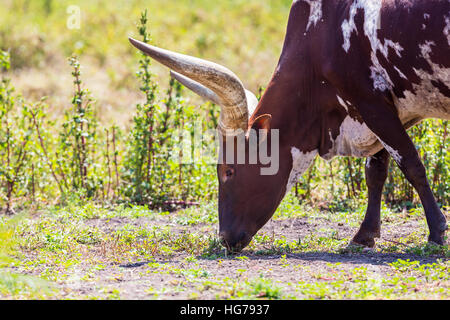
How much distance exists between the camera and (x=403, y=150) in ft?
17.1

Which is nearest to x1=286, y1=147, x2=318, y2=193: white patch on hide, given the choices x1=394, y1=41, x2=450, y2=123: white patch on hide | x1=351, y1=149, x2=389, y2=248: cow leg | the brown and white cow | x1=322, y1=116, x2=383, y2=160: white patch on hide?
the brown and white cow

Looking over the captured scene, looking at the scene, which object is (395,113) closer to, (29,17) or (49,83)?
(49,83)

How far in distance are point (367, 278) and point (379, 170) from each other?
6.09 ft

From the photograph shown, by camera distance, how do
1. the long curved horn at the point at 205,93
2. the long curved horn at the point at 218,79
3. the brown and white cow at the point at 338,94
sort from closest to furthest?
the long curved horn at the point at 218,79 → the brown and white cow at the point at 338,94 → the long curved horn at the point at 205,93

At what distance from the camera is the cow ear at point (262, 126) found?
18.1 ft

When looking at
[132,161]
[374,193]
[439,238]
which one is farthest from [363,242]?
[132,161]

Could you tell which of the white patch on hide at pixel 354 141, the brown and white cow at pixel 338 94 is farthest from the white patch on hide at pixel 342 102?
the white patch on hide at pixel 354 141

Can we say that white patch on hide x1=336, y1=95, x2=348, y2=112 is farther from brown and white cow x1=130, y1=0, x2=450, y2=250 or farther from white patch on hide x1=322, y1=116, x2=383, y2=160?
white patch on hide x1=322, y1=116, x2=383, y2=160

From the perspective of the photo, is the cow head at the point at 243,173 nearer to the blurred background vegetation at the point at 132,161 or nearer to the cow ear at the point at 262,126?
the cow ear at the point at 262,126

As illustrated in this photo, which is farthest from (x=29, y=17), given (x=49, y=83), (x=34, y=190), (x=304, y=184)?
(x=304, y=184)

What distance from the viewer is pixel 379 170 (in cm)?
595

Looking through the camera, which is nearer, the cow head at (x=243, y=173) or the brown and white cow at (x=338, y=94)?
the brown and white cow at (x=338, y=94)

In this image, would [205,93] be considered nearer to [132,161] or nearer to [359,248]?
[359,248]

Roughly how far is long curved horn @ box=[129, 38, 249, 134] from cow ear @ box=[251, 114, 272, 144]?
0.40ft
